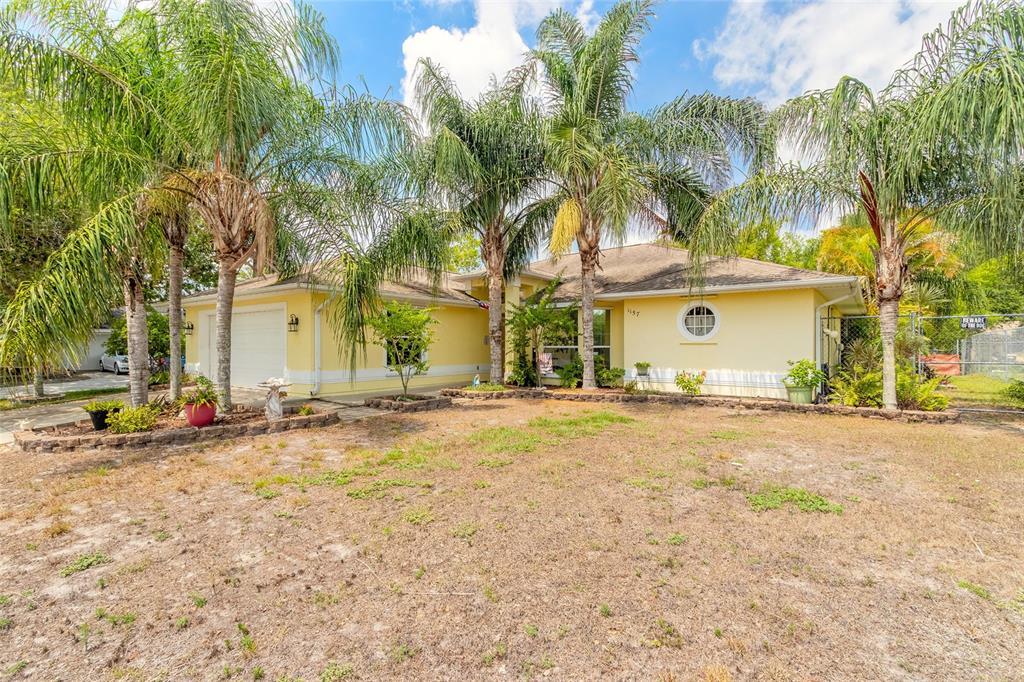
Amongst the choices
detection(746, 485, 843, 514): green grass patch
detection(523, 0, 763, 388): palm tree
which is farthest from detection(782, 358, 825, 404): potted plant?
detection(746, 485, 843, 514): green grass patch

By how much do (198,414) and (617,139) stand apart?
11.3m

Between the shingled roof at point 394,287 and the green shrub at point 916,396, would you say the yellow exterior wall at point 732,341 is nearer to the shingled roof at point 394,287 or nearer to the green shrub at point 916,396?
the green shrub at point 916,396

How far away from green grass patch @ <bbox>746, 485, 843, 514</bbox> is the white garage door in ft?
40.6

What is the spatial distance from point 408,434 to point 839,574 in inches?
256

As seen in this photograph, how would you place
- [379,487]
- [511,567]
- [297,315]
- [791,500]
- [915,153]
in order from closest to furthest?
[511,567] → [791,500] → [379,487] → [915,153] → [297,315]

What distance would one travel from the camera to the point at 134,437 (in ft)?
23.6

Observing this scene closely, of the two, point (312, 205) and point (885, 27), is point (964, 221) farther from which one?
point (312, 205)

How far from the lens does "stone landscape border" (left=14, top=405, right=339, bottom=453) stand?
22.7ft

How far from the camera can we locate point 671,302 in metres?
13.6

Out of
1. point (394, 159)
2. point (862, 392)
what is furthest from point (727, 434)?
point (394, 159)

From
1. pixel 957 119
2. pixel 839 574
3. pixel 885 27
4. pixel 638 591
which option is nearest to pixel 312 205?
pixel 638 591

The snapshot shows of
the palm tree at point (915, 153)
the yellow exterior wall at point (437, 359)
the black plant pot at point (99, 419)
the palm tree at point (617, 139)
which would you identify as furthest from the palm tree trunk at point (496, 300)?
the black plant pot at point (99, 419)

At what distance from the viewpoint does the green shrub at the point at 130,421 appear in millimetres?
7414

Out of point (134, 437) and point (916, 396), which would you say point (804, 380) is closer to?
point (916, 396)
